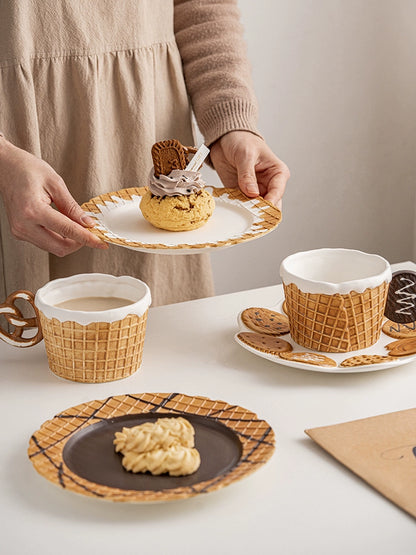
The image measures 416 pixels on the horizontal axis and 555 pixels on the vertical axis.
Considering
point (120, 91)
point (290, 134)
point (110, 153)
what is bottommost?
point (290, 134)

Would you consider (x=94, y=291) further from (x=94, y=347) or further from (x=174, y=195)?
(x=174, y=195)

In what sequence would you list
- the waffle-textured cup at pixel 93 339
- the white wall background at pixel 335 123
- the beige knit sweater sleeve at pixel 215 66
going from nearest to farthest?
the waffle-textured cup at pixel 93 339, the beige knit sweater sleeve at pixel 215 66, the white wall background at pixel 335 123

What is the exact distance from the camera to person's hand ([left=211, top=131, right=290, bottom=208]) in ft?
4.65

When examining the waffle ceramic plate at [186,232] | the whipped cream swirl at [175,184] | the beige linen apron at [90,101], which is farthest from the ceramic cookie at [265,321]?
the beige linen apron at [90,101]

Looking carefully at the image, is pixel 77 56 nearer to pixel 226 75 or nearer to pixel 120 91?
pixel 120 91

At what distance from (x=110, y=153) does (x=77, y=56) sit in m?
0.20

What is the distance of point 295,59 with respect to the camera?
2.54 meters

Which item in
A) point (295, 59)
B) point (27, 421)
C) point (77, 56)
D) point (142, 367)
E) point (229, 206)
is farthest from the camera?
point (295, 59)

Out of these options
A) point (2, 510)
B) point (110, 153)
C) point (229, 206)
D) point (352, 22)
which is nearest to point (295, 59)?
point (352, 22)

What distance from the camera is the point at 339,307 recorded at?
3.46ft

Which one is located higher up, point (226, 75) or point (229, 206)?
point (226, 75)

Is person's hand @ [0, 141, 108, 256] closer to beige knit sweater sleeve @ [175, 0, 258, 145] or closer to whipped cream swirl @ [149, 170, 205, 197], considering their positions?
whipped cream swirl @ [149, 170, 205, 197]

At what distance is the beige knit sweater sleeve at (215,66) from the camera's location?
5.21ft

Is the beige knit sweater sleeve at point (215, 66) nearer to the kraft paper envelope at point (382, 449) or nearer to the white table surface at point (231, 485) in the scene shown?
the white table surface at point (231, 485)
